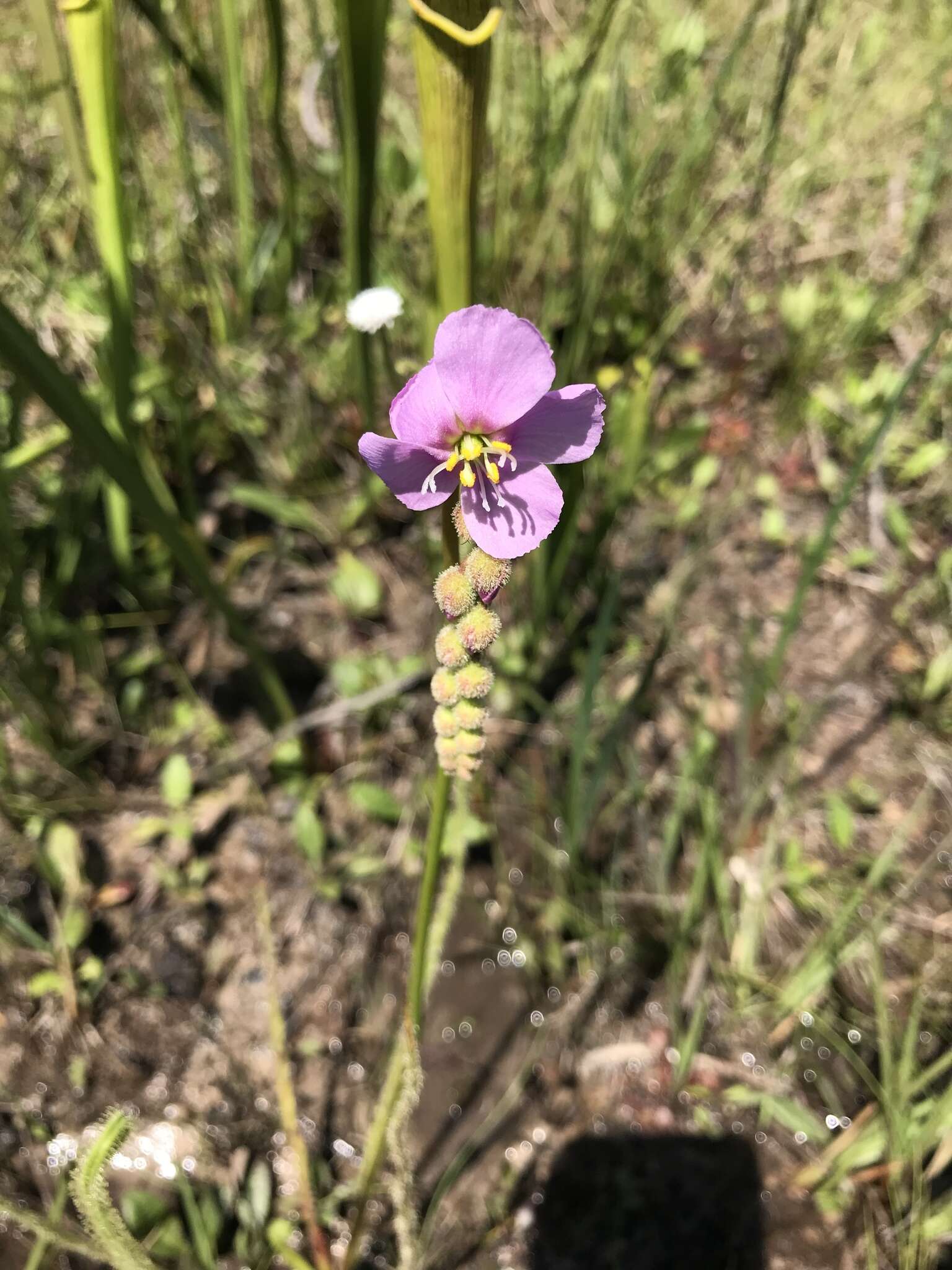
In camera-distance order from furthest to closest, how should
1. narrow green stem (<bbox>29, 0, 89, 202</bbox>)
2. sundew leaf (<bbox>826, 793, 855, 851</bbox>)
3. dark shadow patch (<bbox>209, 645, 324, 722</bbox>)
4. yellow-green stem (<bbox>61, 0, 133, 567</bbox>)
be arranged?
1. dark shadow patch (<bbox>209, 645, 324, 722</bbox>)
2. sundew leaf (<bbox>826, 793, 855, 851</bbox>)
3. narrow green stem (<bbox>29, 0, 89, 202</bbox>)
4. yellow-green stem (<bbox>61, 0, 133, 567</bbox>)

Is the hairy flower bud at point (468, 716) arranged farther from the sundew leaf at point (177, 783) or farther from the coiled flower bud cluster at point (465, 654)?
the sundew leaf at point (177, 783)

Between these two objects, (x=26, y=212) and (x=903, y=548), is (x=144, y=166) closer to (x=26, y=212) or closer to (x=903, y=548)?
(x=26, y=212)

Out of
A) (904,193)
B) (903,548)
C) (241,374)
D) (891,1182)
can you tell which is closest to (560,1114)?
(891,1182)

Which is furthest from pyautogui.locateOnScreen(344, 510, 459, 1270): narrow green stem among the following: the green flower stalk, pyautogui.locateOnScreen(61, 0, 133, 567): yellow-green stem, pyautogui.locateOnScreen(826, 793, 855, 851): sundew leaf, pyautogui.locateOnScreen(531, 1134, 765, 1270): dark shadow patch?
pyautogui.locateOnScreen(826, 793, 855, 851): sundew leaf

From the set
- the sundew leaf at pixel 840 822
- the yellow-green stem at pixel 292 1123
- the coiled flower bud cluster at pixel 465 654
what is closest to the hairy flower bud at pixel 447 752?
the coiled flower bud cluster at pixel 465 654

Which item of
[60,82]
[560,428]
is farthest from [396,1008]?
[60,82]

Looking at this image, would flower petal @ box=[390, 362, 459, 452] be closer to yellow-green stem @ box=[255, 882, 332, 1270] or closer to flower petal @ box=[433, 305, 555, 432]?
flower petal @ box=[433, 305, 555, 432]

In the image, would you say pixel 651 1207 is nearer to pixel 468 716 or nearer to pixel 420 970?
pixel 420 970

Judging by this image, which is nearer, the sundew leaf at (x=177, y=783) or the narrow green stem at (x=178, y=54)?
the narrow green stem at (x=178, y=54)
